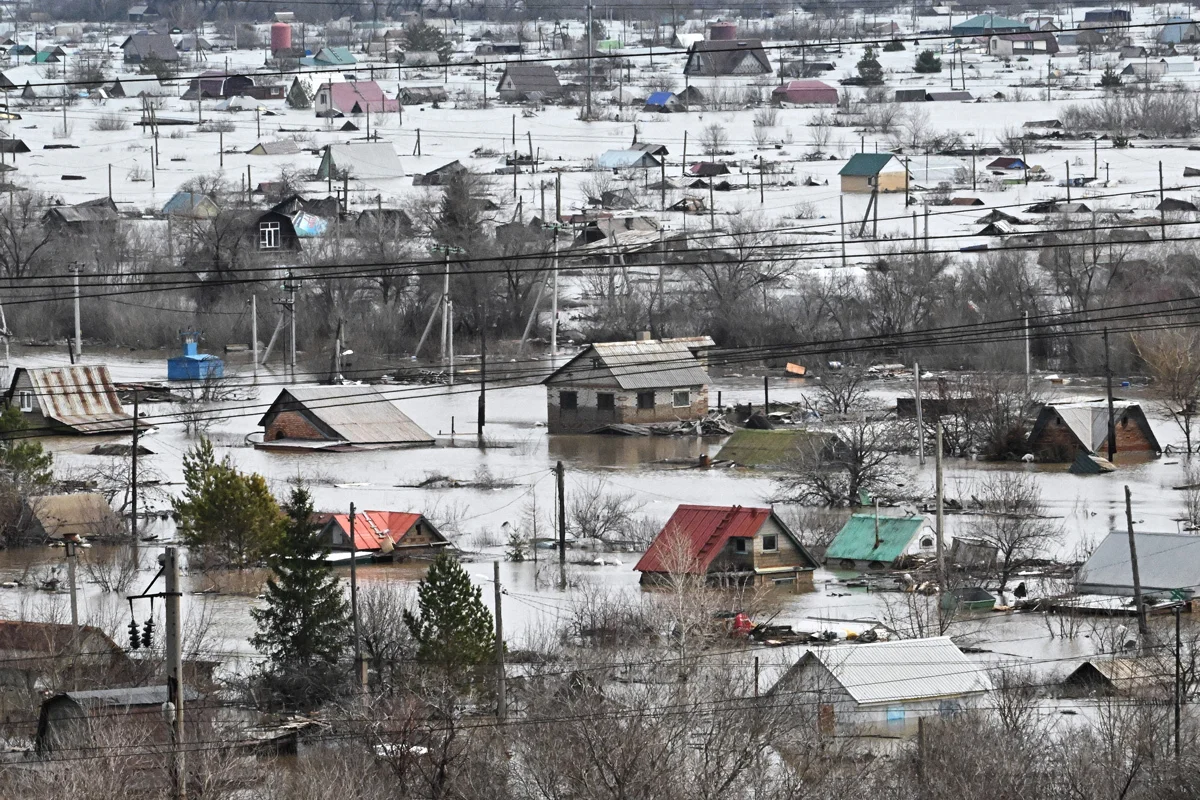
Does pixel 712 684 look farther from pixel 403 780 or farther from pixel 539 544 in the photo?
pixel 539 544

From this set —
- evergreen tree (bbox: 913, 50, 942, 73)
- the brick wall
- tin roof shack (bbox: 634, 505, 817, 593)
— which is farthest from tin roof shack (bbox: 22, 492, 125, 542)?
evergreen tree (bbox: 913, 50, 942, 73)

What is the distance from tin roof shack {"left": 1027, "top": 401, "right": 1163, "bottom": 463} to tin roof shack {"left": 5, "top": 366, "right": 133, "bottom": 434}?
486 inches

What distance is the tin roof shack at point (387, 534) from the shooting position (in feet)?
62.9

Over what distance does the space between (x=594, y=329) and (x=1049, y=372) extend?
8.49 m

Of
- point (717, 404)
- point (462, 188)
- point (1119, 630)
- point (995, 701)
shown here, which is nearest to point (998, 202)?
point (462, 188)

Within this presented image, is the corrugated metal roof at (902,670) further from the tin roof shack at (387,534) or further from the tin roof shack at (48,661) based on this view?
the tin roof shack at (387,534)

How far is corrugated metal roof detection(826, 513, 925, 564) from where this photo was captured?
18.9m

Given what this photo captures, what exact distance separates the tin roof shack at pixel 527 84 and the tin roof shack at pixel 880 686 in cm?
4951

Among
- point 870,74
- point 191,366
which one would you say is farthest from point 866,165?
point 870,74

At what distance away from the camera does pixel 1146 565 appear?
17.4 meters

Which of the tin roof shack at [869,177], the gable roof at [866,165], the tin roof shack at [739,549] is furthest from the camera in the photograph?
the tin roof shack at [869,177]

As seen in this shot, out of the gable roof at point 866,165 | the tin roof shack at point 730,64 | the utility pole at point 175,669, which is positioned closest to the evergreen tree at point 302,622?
the utility pole at point 175,669

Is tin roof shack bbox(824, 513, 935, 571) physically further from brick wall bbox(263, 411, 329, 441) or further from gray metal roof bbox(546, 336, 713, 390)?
brick wall bbox(263, 411, 329, 441)

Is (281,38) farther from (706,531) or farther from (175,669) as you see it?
(175,669)
